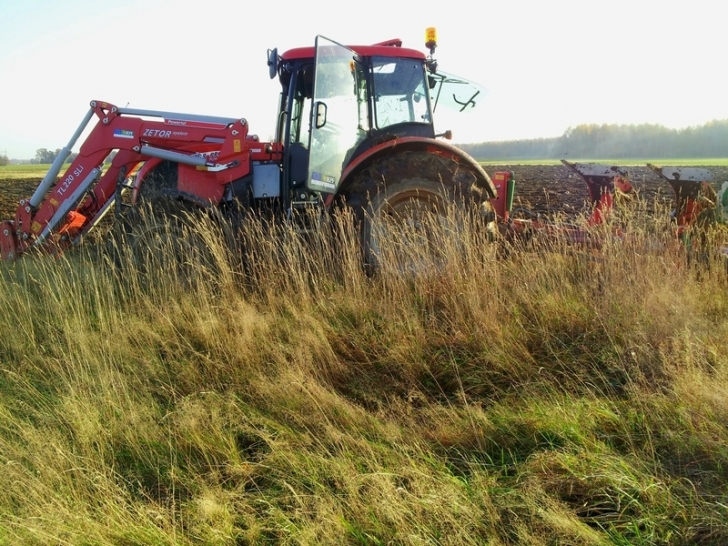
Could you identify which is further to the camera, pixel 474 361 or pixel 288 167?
pixel 288 167

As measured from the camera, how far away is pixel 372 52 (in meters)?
4.79

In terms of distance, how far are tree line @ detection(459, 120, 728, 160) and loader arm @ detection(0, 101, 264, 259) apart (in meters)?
53.1

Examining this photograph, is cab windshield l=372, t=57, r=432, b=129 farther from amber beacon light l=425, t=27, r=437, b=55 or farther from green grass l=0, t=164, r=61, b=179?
green grass l=0, t=164, r=61, b=179

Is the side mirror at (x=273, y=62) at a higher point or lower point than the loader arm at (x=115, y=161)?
higher

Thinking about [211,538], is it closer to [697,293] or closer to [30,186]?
[697,293]

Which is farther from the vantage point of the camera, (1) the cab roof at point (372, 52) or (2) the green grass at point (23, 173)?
(2) the green grass at point (23, 173)

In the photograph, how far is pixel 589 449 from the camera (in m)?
2.11

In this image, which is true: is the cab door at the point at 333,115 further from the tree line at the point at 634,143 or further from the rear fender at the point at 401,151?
the tree line at the point at 634,143

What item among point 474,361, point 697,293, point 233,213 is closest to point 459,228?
point 474,361

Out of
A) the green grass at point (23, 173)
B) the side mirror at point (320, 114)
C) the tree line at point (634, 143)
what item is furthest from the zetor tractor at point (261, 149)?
the tree line at point (634, 143)

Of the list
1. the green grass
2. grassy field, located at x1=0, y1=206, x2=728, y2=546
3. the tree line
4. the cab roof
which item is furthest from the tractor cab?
the tree line

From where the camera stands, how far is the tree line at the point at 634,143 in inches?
2376

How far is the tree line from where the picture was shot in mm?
60344

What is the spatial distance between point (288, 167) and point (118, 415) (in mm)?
2995
